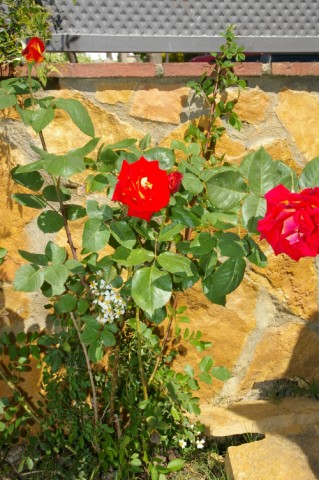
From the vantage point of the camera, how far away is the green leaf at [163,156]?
1312 mm

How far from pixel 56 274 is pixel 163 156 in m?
0.44

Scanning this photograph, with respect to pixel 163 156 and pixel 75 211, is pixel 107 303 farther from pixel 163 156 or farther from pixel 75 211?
pixel 163 156

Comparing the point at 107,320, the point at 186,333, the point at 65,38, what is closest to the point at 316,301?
the point at 186,333

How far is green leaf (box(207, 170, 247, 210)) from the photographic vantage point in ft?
3.75

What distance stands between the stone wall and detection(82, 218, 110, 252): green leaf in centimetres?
58

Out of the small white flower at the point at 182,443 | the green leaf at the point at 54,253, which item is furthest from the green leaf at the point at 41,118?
the small white flower at the point at 182,443

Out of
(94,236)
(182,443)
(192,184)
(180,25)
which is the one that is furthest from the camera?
(182,443)

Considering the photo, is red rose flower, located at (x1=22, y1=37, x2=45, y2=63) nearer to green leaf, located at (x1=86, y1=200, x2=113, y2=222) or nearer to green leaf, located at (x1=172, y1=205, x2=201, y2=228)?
green leaf, located at (x1=86, y1=200, x2=113, y2=222)

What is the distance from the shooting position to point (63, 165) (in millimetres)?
1233

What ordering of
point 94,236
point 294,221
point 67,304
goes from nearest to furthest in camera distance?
point 294,221, point 94,236, point 67,304

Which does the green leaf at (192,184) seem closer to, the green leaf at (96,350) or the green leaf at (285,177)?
the green leaf at (285,177)

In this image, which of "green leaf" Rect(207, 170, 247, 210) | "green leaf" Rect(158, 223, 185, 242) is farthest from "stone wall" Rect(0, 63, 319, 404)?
"green leaf" Rect(207, 170, 247, 210)

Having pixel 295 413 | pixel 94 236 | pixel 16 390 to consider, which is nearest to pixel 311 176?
pixel 94 236

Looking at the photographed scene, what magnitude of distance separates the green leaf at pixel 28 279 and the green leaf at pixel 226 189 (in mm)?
562
